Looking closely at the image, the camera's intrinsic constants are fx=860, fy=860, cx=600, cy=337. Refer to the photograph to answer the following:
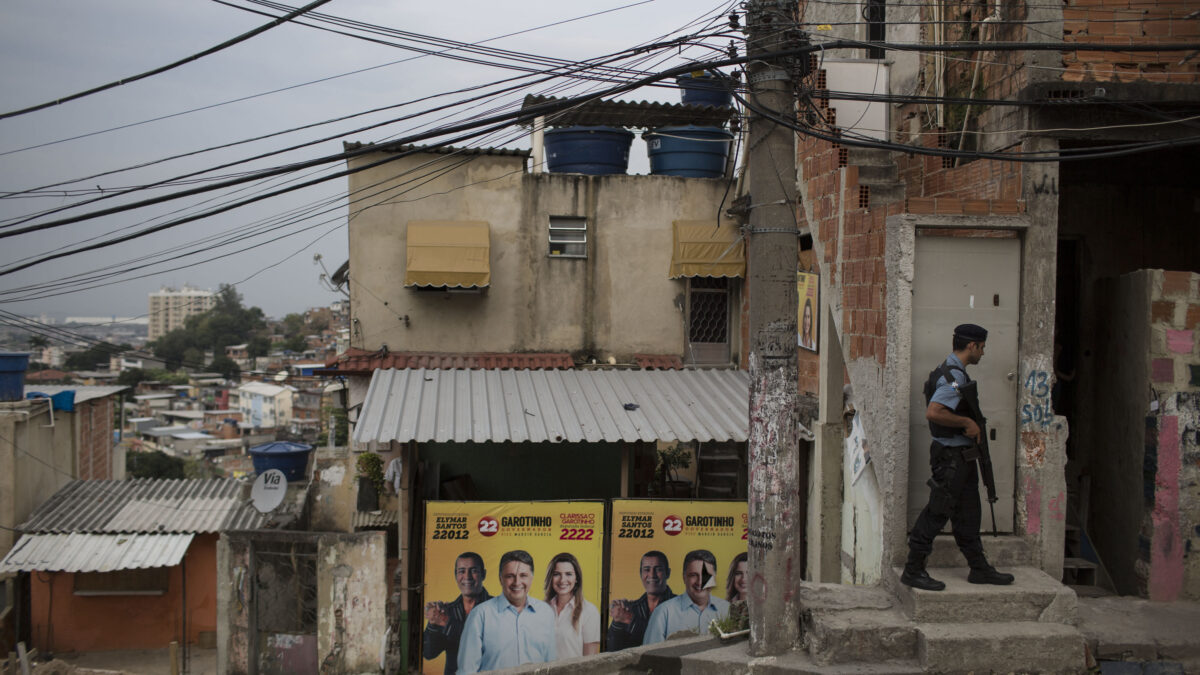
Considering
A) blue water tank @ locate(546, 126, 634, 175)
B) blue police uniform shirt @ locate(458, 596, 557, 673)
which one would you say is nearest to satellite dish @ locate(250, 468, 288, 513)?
blue police uniform shirt @ locate(458, 596, 557, 673)

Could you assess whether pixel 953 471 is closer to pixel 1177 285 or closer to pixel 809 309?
pixel 1177 285

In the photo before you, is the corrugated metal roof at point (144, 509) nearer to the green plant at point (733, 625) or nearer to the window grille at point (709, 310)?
the window grille at point (709, 310)

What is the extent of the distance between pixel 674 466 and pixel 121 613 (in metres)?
9.48

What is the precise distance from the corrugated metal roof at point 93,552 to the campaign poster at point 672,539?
7.71 m

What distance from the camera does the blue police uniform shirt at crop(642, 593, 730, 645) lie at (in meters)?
9.92

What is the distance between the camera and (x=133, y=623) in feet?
46.9

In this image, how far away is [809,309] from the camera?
Answer: 10383mm

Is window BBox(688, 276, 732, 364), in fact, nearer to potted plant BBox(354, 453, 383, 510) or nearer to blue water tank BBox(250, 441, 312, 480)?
potted plant BBox(354, 453, 383, 510)

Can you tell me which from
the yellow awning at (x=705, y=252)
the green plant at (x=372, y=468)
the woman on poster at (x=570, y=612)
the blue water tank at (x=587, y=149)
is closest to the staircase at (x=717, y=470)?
the yellow awning at (x=705, y=252)

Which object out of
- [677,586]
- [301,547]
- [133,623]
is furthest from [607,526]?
[133,623]

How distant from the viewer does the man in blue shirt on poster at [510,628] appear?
9695 mm

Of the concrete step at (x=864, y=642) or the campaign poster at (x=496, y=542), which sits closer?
the concrete step at (x=864, y=642)

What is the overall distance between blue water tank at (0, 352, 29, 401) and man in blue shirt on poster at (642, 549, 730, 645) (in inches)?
475

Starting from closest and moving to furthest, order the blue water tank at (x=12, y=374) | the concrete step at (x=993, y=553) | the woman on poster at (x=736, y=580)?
the concrete step at (x=993, y=553) → the woman on poster at (x=736, y=580) → the blue water tank at (x=12, y=374)
